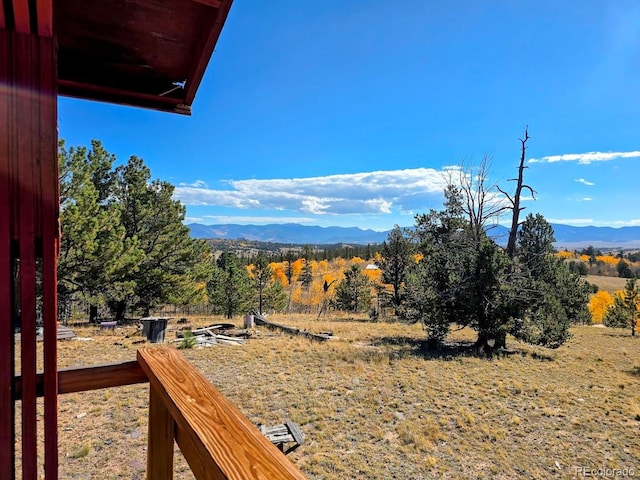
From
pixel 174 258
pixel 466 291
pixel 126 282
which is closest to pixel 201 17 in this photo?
pixel 466 291

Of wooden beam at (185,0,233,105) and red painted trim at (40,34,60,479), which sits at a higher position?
wooden beam at (185,0,233,105)

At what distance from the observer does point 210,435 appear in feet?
2.55

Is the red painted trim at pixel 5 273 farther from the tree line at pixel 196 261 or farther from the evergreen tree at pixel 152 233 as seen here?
the evergreen tree at pixel 152 233

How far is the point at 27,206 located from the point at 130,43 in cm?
82

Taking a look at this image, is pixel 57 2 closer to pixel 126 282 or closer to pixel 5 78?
pixel 5 78

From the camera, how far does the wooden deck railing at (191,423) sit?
0.66 metres

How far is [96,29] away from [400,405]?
6.75 metres

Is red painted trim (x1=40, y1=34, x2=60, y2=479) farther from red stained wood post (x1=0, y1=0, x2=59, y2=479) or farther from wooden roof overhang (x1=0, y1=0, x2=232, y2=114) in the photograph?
wooden roof overhang (x1=0, y1=0, x2=232, y2=114)

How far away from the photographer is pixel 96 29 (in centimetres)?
138

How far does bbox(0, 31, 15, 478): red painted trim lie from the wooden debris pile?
10.1m

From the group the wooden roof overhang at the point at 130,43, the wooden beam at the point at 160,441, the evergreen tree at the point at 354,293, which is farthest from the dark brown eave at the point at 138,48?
the evergreen tree at the point at 354,293

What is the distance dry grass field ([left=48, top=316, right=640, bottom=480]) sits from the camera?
4488 mm

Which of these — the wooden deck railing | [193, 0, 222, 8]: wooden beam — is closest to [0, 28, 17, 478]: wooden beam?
the wooden deck railing

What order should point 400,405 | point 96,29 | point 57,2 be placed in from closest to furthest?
point 57,2, point 96,29, point 400,405
